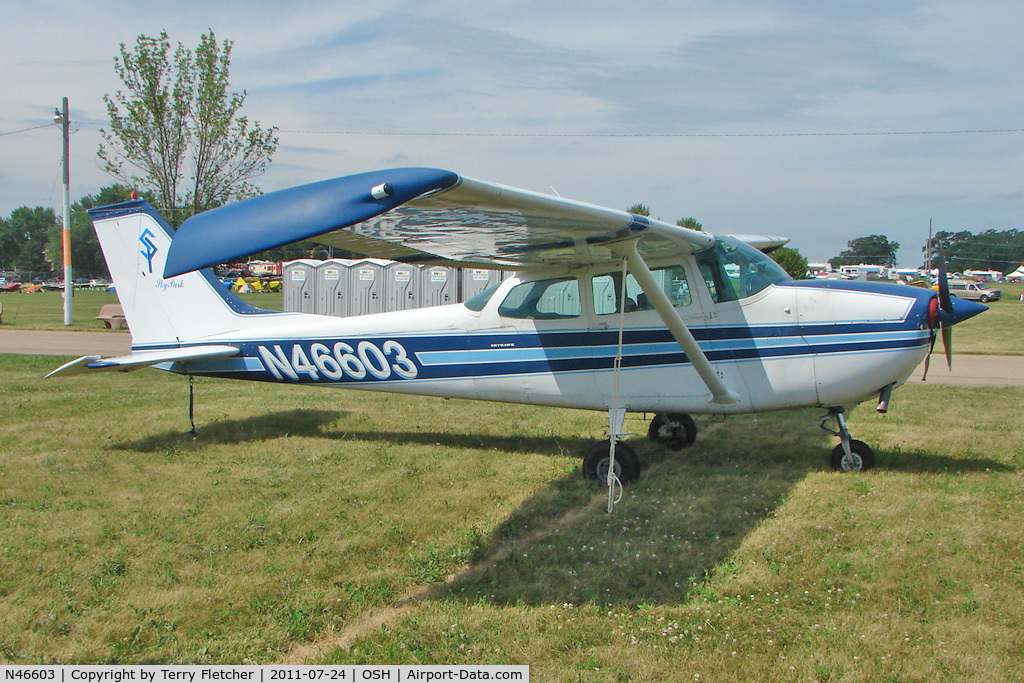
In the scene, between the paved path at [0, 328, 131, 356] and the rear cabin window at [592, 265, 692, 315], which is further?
the paved path at [0, 328, 131, 356]

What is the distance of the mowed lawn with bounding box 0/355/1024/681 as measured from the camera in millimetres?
3646

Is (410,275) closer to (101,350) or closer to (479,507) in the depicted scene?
(101,350)

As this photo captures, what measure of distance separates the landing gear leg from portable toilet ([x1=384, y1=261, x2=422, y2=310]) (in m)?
19.3

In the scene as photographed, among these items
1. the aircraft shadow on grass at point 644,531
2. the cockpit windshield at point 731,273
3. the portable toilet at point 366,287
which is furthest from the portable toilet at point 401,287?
the cockpit windshield at point 731,273

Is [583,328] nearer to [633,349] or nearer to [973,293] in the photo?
[633,349]

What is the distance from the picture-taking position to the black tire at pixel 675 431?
26.1 feet

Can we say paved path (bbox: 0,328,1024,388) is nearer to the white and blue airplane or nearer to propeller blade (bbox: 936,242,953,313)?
propeller blade (bbox: 936,242,953,313)

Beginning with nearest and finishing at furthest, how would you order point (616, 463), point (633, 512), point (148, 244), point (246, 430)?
point (633, 512)
point (616, 463)
point (148, 244)
point (246, 430)

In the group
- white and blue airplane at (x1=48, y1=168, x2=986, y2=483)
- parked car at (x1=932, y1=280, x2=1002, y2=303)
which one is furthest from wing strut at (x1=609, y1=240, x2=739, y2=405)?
parked car at (x1=932, y1=280, x2=1002, y2=303)

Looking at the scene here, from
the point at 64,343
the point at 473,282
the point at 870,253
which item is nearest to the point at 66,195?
the point at 64,343

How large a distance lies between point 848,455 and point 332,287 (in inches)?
851

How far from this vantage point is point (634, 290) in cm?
674

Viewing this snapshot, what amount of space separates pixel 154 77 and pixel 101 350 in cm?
973

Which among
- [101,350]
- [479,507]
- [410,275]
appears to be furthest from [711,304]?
[410,275]
